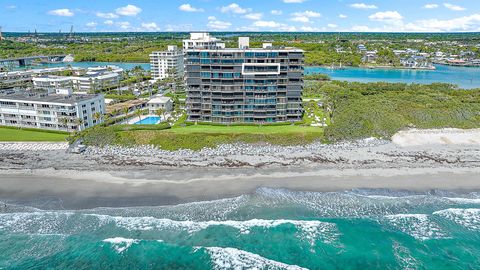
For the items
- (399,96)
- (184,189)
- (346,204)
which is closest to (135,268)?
(184,189)

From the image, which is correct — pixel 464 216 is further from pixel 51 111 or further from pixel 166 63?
pixel 166 63

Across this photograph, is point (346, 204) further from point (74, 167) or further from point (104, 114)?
point (104, 114)

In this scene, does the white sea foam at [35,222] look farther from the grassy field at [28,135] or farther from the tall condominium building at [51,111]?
the tall condominium building at [51,111]

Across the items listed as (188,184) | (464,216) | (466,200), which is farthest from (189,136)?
(466,200)

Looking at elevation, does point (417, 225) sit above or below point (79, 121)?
below

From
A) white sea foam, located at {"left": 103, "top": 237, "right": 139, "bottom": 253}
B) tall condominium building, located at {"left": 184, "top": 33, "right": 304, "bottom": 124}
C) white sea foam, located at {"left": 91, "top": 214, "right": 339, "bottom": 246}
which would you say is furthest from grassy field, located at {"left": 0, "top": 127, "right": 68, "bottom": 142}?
white sea foam, located at {"left": 103, "top": 237, "right": 139, "bottom": 253}

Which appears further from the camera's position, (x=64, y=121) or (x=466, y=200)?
(x=64, y=121)
